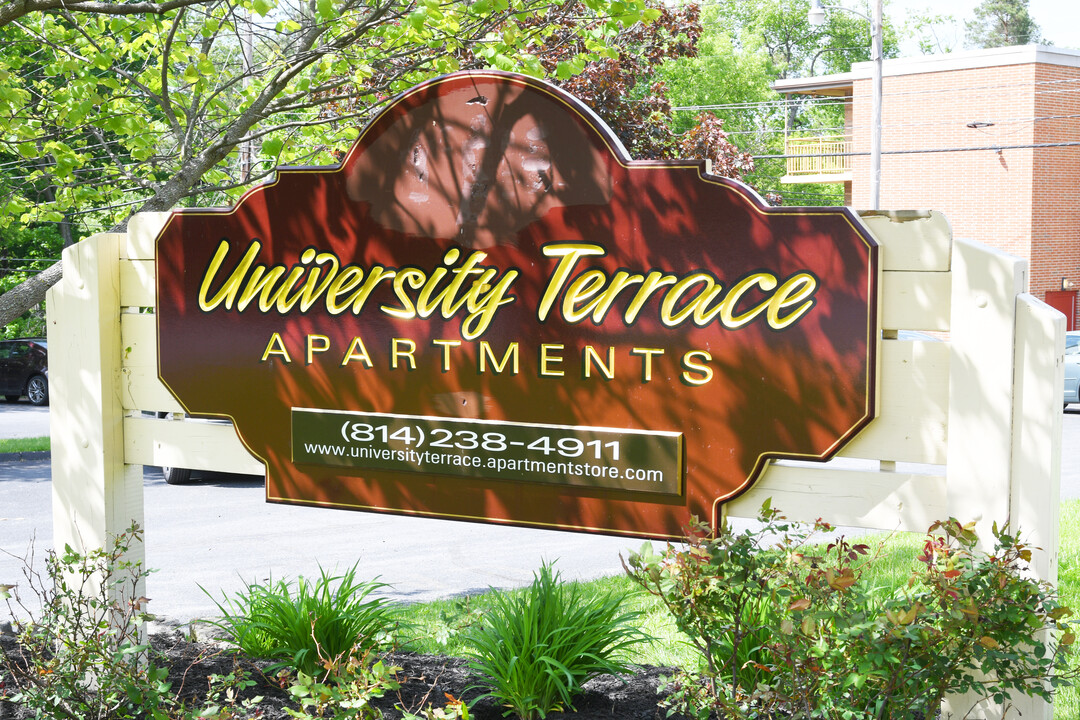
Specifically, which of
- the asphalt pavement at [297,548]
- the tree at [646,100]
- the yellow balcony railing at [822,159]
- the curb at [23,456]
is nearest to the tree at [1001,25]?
the yellow balcony railing at [822,159]

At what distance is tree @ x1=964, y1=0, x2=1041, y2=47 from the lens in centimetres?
5856

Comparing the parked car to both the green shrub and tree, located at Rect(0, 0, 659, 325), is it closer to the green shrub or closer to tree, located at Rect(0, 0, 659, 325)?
tree, located at Rect(0, 0, 659, 325)

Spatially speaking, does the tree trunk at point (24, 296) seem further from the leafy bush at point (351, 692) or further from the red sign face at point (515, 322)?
the leafy bush at point (351, 692)

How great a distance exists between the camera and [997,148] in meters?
24.7

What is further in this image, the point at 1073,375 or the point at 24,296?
the point at 1073,375

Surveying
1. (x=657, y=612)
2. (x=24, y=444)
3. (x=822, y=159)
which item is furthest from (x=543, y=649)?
(x=822, y=159)

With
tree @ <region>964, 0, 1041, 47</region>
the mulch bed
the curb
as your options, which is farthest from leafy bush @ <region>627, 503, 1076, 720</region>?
tree @ <region>964, 0, 1041, 47</region>

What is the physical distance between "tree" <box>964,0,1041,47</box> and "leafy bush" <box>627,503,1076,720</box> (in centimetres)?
6332

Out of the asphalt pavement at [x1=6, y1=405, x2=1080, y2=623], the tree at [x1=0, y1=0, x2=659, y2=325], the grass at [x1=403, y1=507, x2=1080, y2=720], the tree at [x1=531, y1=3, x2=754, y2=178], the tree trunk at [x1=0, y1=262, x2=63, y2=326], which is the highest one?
the tree at [x1=531, y1=3, x2=754, y2=178]

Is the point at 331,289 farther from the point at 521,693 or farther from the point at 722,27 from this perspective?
the point at 722,27

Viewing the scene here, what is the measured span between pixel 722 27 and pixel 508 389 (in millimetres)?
43789

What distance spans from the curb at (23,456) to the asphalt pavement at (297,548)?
105 inches

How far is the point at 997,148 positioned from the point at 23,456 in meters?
22.0

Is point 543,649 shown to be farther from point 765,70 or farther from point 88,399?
point 765,70
